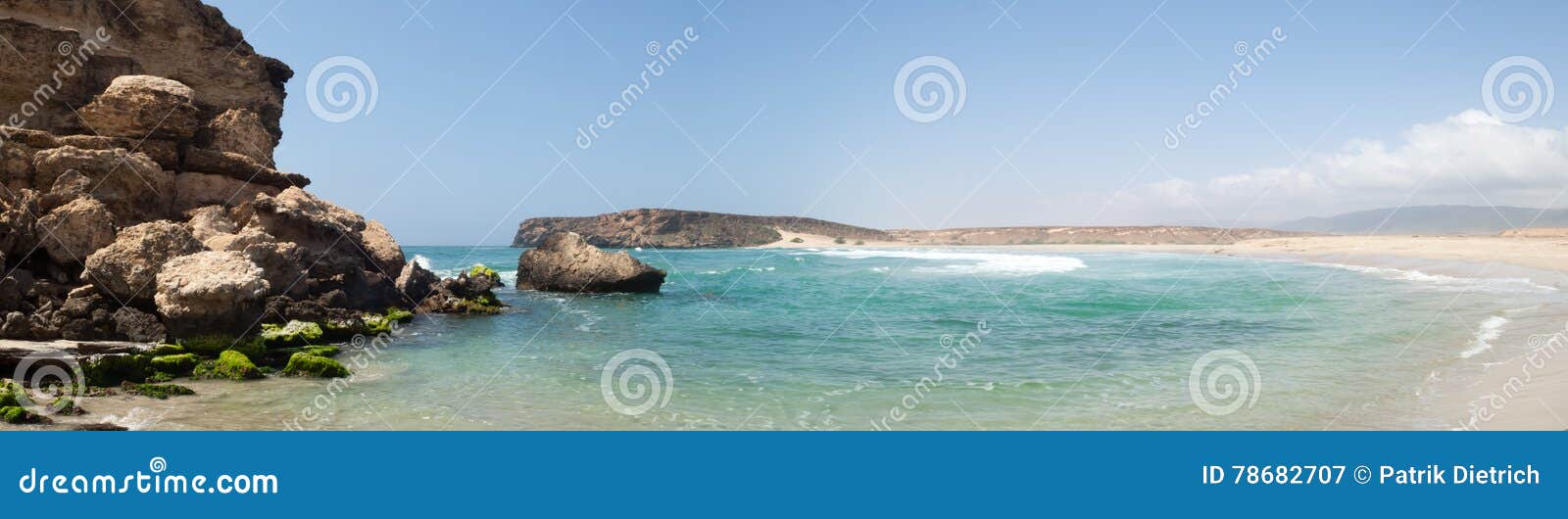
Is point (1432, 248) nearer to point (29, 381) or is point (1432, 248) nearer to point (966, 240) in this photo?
point (29, 381)

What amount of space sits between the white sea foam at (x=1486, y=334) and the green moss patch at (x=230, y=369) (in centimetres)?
1729

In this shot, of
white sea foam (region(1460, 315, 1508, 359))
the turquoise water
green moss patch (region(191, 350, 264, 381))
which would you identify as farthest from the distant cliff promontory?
green moss patch (region(191, 350, 264, 381))

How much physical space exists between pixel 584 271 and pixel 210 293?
16.8m

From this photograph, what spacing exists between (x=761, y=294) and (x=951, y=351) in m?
15.8

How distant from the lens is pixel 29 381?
10.3 m

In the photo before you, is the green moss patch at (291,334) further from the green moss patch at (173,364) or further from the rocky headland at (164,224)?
the green moss patch at (173,364)

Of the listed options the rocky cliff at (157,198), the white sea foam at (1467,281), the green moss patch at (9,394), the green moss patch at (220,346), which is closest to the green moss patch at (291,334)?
the rocky cliff at (157,198)

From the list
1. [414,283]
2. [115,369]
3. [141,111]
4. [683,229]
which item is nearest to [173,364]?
[115,369]

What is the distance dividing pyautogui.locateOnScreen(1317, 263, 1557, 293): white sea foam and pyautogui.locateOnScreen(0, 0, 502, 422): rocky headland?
28064mm

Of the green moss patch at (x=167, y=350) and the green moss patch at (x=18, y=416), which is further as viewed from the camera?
the green moss patch at (x=167, y=350)

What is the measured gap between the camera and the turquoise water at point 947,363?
9086 mm

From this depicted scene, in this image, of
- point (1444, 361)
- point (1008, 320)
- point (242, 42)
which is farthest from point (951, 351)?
point (242, 42)

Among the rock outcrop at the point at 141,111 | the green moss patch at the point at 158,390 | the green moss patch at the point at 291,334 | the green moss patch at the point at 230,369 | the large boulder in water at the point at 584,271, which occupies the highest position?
the rock outcrop at the point at 141,111

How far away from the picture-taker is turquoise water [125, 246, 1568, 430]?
358 inches
